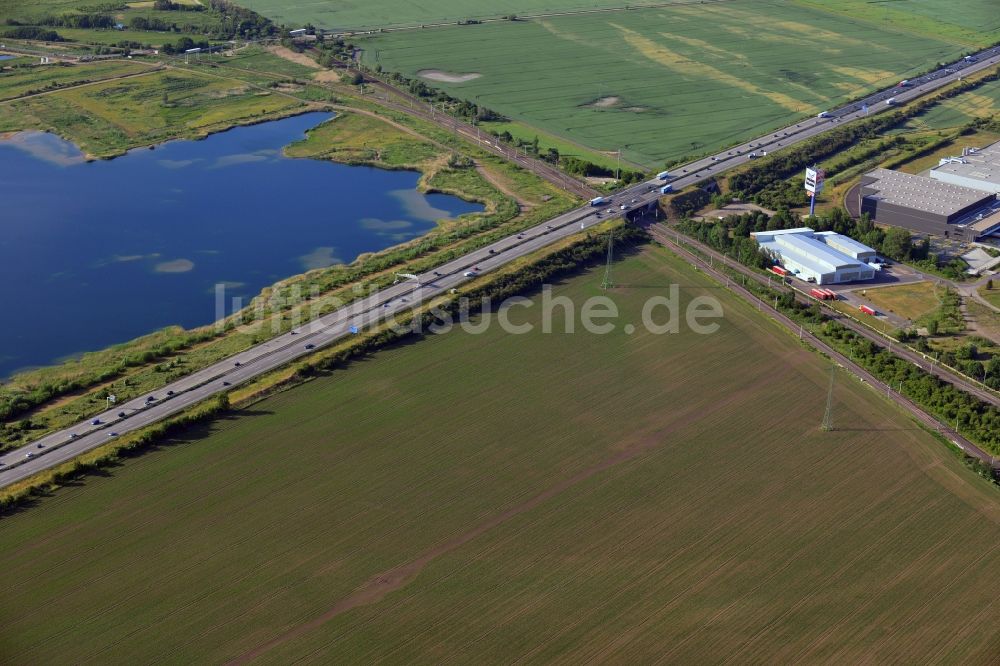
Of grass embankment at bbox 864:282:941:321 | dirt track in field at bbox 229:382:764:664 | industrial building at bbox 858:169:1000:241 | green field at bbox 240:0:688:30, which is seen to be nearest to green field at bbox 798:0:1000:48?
green field at bbox 240:0:688:30

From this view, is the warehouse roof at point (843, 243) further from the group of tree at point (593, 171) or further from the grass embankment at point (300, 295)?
the grass embankment at point (300, 295)

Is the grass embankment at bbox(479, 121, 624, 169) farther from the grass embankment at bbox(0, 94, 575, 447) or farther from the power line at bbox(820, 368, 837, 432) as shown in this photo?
the power line at bbox(820, 368, 837, 432)

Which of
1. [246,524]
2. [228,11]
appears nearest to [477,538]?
[246,524]

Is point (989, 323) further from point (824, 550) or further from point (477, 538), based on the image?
point (477, 538)

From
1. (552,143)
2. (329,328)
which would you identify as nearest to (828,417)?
(329,328)

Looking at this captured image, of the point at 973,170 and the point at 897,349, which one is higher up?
the point at 973,170

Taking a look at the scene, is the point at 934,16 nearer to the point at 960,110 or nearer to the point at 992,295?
the point at 960,110

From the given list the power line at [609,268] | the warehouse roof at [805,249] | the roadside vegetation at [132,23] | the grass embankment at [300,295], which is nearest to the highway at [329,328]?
the grass embankment at [300,295]
